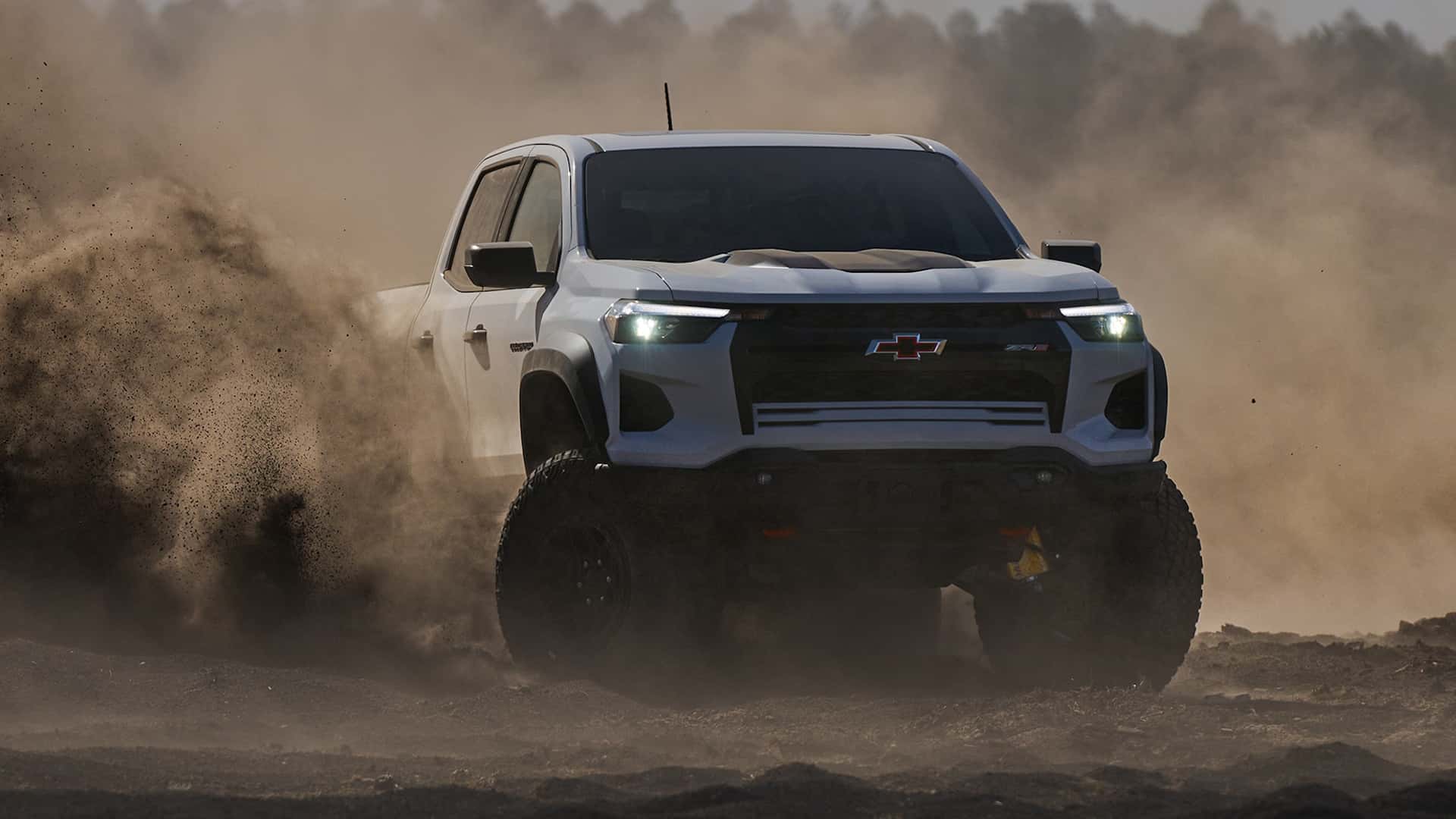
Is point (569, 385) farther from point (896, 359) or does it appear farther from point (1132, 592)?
point (1132, 592)

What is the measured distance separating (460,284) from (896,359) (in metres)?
2.48

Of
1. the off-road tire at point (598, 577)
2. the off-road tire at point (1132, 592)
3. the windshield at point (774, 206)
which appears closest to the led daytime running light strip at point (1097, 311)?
the off-road tire at point (1132, 592)

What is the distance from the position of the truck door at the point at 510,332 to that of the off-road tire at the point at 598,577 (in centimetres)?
62

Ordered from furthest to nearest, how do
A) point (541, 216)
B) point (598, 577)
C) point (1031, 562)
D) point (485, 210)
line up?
point (485, 210) < point (541, 216) < point (1031, 562) < point (598, 577)

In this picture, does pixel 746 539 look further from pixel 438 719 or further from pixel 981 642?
pixel 981 642

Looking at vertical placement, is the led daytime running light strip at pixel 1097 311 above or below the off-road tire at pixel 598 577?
above

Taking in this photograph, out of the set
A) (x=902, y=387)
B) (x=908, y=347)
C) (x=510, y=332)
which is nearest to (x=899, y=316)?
(x=908, y=347)

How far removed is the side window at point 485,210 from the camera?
9203 millimetres

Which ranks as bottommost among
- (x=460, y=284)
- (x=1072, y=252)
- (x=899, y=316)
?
(x=899, y=316)

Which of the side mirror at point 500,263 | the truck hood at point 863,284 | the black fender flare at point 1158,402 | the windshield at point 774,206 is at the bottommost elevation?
the black fender flare at point 1158,402

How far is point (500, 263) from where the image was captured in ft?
25.6

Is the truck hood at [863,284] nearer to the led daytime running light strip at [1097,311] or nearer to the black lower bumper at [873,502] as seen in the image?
the led daytime running light strip at [1097,311]

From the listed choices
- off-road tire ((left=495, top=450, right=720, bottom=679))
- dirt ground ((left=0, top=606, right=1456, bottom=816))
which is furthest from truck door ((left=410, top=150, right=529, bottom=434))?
off-road tire ((left=495, top=450, right=720, bottom=679))

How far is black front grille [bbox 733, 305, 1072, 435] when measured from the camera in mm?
7180
